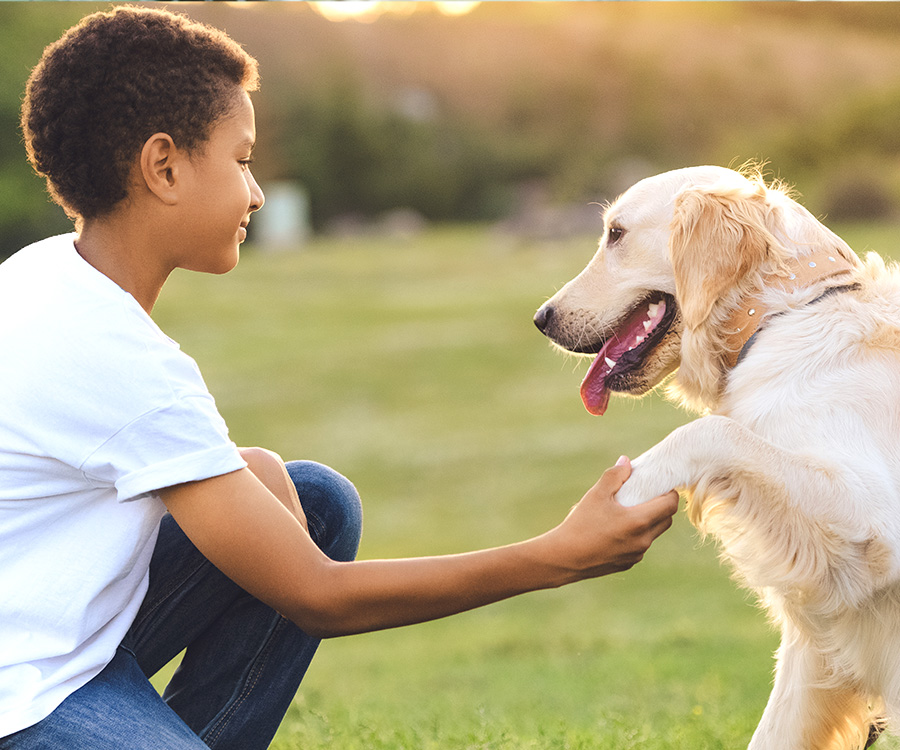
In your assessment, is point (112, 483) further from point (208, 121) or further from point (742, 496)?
point (742, 496)

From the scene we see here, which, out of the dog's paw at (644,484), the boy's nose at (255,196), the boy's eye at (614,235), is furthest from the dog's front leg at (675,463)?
the boy's nose at (255,196)

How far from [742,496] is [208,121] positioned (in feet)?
4.69

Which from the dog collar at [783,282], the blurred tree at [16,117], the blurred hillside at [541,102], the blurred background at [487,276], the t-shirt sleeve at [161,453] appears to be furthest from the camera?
the blurred tree at [16,117]

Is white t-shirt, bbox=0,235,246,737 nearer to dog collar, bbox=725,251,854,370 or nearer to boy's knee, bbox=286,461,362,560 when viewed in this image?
boy's knee, bbox=286,461,362,560

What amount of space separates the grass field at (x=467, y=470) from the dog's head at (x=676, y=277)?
0.83 metres

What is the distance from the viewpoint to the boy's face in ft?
6.92

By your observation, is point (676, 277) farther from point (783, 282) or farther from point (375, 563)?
point (375, 563)

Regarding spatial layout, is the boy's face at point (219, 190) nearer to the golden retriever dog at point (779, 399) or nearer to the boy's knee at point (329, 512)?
the boy's knee at point (329, 512)

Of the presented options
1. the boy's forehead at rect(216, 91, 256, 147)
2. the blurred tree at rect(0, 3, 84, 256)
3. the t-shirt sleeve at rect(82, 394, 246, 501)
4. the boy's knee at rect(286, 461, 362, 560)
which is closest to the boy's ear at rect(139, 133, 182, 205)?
the boy's forehead at rect(216, 91, 256, 147)

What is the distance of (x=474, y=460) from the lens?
45.3 ft

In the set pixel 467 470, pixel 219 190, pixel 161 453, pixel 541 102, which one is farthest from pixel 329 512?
pixel 541 102

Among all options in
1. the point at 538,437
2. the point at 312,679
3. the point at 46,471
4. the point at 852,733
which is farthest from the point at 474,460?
the point at 46,471

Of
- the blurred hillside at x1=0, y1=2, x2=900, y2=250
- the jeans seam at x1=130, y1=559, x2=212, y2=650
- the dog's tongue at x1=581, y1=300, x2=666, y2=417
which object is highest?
the blurred hillside at x1=0, y1=2, x2=900, y2=250

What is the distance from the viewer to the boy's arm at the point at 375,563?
197 cm
